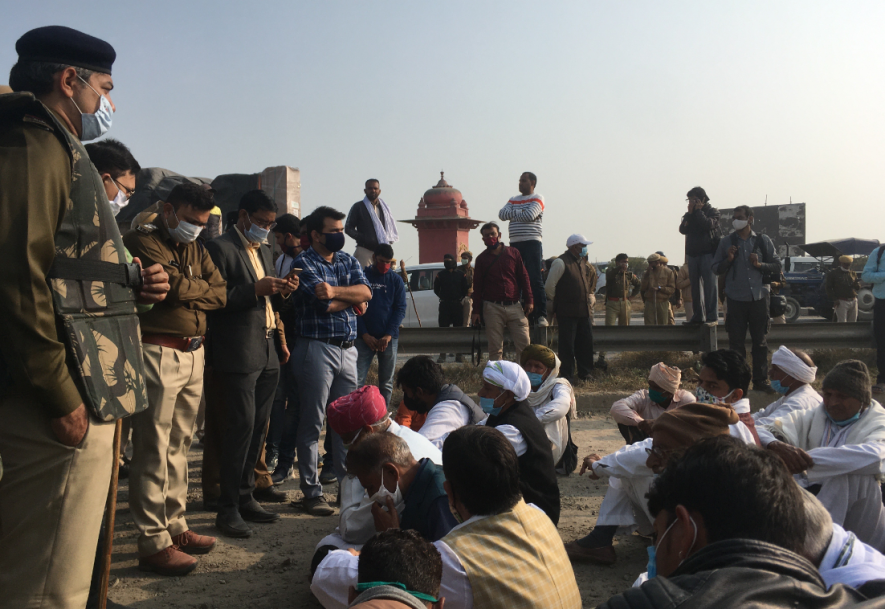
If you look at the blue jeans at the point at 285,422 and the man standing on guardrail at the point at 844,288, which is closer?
the blue jeans at the point at 285,422

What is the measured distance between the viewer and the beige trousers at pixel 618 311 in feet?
41.1

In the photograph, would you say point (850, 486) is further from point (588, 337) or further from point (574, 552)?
point (588, 337)

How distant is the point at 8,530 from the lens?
202cm

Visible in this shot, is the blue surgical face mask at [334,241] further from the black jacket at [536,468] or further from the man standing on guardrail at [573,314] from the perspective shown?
the man standing on guardrail at [573,314]

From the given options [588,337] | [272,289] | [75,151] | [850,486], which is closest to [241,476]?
[272,289]

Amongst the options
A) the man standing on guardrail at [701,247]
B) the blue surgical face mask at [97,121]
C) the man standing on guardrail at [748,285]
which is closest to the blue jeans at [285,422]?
the blue surgical face mask at [97,121]

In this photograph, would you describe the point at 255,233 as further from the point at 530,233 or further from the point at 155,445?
the point at 530,233

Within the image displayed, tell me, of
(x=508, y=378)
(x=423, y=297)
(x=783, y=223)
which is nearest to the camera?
(x=508, y=378)

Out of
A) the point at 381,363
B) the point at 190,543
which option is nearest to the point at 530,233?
the point at 381,363

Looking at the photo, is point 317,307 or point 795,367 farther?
point 317,307

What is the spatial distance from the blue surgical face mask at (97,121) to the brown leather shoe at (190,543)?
2.51m

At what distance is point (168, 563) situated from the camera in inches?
145

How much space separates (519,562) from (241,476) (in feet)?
8.45

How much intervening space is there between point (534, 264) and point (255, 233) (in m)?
5.02
